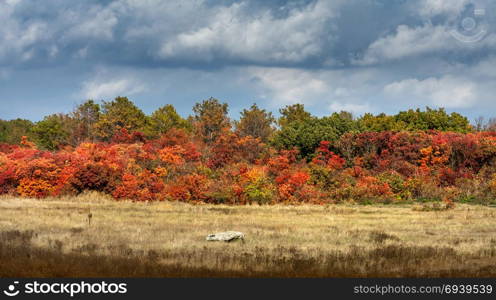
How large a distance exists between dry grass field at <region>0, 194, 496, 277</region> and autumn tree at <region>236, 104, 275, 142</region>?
5031 centimetres

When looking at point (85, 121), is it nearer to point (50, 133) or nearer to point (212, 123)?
point (50, 133)

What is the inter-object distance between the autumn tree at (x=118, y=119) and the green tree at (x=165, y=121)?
172cm

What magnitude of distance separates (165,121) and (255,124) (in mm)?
17407

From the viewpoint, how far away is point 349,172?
4881 cm

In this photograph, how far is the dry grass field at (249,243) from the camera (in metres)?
15.2

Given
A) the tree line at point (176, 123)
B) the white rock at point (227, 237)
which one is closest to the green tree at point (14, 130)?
the tree line at point (176, 123)

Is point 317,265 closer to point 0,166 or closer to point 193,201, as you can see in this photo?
point 193,201

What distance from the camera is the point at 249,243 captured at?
19.9 m

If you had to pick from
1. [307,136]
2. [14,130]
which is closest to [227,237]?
[307,136]

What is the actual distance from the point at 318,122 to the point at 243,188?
23038mm

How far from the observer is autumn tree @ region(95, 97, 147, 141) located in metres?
85.7

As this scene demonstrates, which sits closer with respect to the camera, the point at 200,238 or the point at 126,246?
the point at 126,246

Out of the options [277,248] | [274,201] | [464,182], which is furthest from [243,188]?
[277,248]

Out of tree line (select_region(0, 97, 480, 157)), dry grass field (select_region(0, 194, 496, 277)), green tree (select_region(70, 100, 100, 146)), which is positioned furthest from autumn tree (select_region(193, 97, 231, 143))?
dry grass field (select_region(0, 194, 496, 277))
